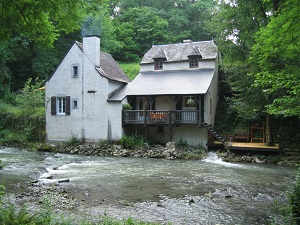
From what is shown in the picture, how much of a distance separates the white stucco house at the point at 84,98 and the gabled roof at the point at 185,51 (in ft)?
13.2

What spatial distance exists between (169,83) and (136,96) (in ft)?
9.12

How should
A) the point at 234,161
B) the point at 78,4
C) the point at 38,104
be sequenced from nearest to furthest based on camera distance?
1. the point at 78,4
2. the point at 234,161
3. the point at 38,104

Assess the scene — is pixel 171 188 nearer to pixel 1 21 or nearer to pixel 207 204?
pixel 207 204

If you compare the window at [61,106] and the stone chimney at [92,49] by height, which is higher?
the stone chimney at [92,49]

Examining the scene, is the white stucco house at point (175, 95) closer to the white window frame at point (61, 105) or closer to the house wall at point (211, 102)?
the house wall at point (211, 102)

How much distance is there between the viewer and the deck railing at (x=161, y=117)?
71.1 feet

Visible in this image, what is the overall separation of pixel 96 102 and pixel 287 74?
16.9m

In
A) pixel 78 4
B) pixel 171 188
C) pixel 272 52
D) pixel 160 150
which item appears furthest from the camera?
pixel 160 150

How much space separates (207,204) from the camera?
9.84 meters

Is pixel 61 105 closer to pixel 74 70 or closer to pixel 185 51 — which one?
pixel 74 70

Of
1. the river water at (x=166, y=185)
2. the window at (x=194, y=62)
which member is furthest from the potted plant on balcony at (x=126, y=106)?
the window at (x=194, y=62)

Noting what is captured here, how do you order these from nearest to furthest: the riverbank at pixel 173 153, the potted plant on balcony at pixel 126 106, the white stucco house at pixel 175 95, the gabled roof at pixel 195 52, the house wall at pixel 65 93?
the riverbank at pixel 173 153 → the white stucco house at pixel 175 95 → the potted plant on balcony at pixel 126 106 → the house wall at pixel 65 93 → the gabled roof at pixel 195 52

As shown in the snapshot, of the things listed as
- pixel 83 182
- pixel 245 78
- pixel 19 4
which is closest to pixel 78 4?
pixel 19 4

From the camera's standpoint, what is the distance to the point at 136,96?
24.2 meters
